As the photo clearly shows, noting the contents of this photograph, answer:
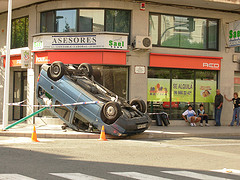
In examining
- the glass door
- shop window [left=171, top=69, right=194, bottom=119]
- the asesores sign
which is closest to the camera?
shop window [left=171, top=69, right=194, bottom=119]

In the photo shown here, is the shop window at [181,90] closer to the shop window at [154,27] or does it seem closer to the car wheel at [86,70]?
the shop window at [154,27]

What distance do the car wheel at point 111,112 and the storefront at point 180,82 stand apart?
6.09m

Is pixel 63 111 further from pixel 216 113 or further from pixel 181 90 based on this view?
pixel 216 113

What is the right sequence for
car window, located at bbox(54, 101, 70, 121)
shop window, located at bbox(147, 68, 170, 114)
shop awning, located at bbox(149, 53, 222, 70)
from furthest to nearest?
shop window, located at bbox(147, 68, 170, 114), shop awning, located at bbox(149, 53, 222, 70), car window, located at bbox(54, 101, 70, 121)

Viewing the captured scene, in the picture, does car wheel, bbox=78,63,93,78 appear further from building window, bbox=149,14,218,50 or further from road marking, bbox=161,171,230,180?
road marking, bbox=161,171,230,180

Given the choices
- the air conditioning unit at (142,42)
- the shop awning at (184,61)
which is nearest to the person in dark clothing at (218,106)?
the shop awning at (184,61)

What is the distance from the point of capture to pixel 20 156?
9211 millimetres

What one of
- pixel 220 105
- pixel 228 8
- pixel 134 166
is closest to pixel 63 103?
pixel 134 166

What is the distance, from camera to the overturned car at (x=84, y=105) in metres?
13.5

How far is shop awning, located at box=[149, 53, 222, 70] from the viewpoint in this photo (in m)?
19.1

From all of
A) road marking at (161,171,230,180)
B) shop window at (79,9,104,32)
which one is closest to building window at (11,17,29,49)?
shop window at (79,9,104,32)

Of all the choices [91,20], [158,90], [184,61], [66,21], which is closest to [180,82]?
[184,61]

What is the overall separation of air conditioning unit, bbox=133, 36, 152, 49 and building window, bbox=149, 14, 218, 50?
0.87 metres

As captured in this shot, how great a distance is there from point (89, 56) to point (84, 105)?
4.58m
